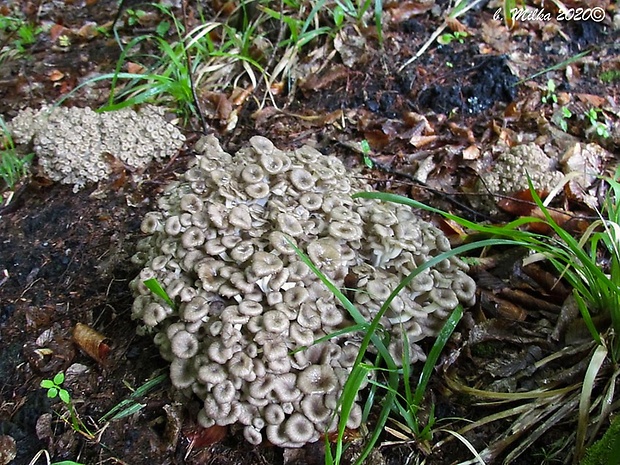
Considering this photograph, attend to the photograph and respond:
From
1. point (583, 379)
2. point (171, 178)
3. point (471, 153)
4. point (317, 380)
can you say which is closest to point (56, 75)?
point (171, 178)

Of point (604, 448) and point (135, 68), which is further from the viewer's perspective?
point (135, 68)

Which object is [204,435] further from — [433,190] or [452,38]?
[452,38]

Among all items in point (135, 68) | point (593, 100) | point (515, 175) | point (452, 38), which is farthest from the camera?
point (135, 68)

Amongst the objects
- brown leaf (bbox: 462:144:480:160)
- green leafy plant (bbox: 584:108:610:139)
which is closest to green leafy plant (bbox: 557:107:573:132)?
green leafy plant (bbox: 584:108:610:139)

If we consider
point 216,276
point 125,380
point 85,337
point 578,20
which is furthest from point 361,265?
point 578,20

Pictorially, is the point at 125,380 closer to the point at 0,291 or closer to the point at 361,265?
the point at 0,291

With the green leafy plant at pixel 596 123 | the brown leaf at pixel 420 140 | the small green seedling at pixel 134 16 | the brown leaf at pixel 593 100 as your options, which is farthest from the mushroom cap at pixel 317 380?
the small green seedling at pixel 134 16

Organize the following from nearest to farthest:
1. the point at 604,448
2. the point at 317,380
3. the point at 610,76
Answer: the point at 604,448
the point at 317,380
the point at 610,76
